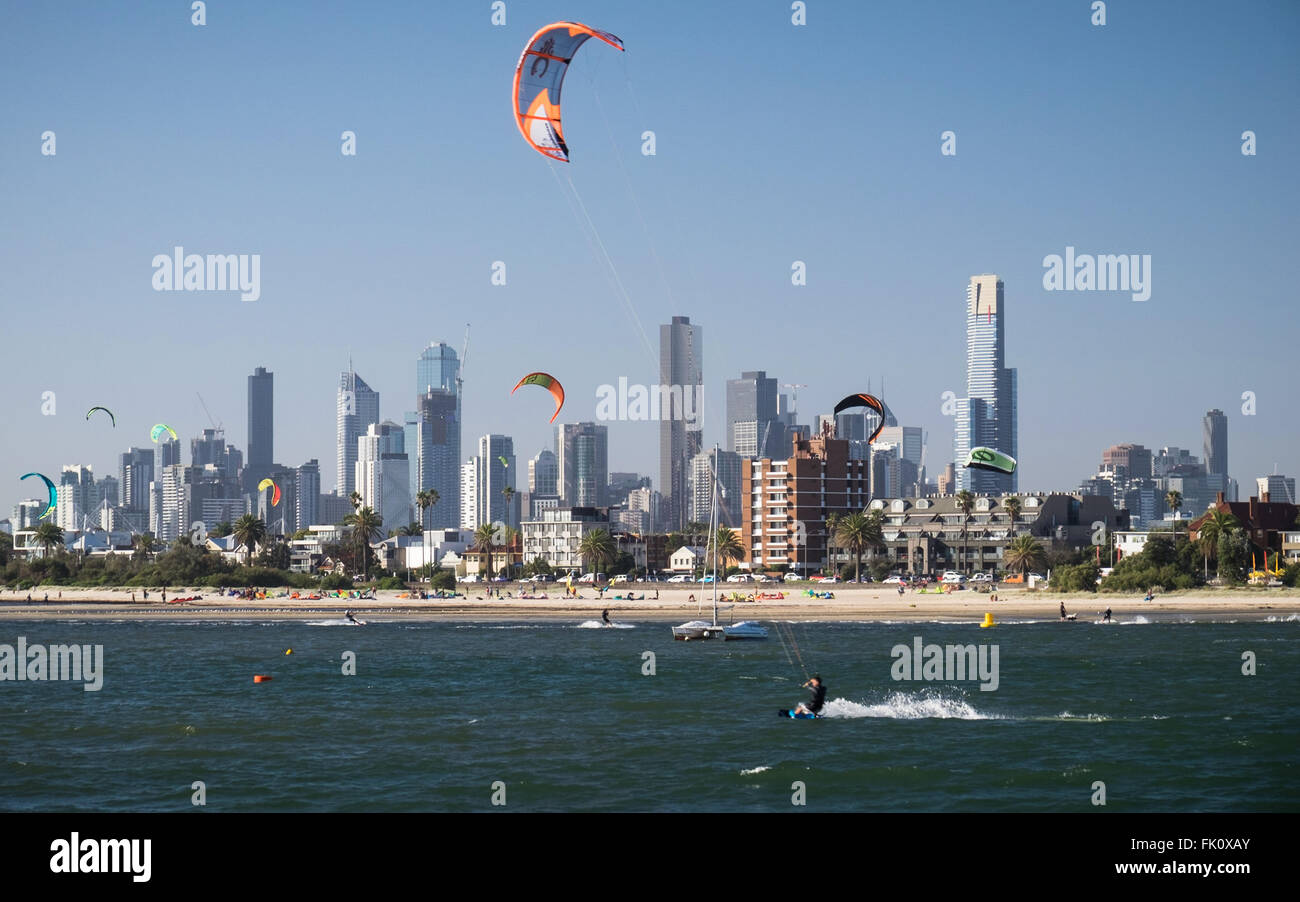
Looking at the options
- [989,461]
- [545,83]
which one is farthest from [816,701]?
[989,461]

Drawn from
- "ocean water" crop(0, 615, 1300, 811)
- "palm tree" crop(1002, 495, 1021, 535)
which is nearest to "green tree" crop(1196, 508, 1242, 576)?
"palm tree" crop(1002, 495, 1021, 535)

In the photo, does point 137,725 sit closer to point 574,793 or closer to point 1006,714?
point 574,793

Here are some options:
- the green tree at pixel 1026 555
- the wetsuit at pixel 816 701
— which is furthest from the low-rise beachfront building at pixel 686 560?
the wetsuit at pixel 816 701

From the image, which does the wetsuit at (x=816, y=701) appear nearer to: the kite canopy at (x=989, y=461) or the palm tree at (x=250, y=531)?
the kite canopy at (x=989, y=461)
